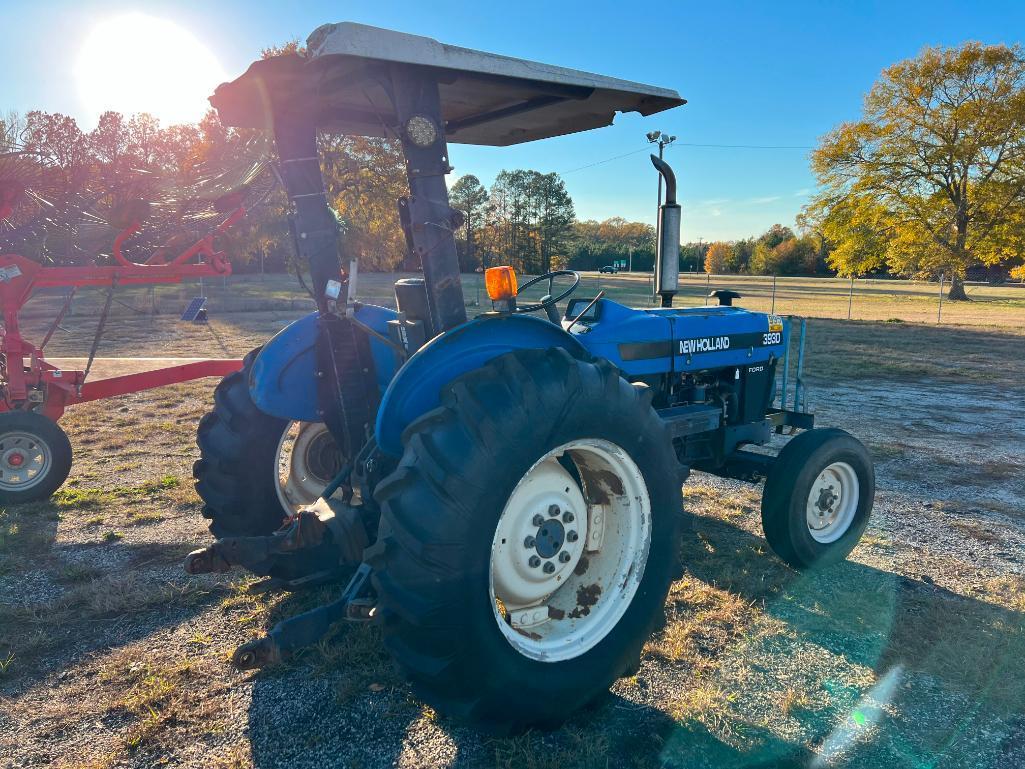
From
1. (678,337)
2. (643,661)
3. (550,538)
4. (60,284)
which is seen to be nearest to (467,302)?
(60,284)

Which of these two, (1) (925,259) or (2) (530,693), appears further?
(1) (925,259)

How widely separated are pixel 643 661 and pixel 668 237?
2210 millimetres

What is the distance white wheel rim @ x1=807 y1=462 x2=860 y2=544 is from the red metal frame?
4.13 meters

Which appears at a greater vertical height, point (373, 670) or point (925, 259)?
point (925, 259)

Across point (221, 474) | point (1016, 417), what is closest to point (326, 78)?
point (221, 474)

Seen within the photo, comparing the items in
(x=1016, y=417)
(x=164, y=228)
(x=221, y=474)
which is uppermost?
(x=164, y=228)

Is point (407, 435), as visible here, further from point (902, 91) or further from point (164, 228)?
point (902, 91)

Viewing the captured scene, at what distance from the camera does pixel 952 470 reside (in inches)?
221

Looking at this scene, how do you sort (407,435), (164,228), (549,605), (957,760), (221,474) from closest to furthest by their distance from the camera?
(407,435)
(957,760)
(549,605)
(221,474)
(164,228)

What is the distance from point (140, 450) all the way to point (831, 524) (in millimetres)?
5606

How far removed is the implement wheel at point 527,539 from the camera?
1.96 metres

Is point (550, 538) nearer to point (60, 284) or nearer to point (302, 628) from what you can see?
point (302, 628)

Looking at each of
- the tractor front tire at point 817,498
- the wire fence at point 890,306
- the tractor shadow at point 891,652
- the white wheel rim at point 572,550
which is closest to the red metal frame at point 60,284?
the white wheel rim at point 572,550

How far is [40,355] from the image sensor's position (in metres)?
5.22
